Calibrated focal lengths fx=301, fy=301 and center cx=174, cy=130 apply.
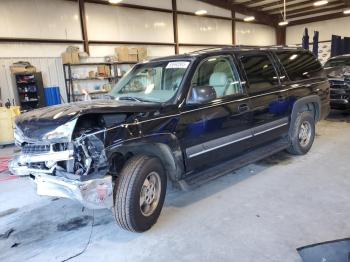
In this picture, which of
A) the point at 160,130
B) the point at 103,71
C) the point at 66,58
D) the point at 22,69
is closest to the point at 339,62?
the point at 103,71

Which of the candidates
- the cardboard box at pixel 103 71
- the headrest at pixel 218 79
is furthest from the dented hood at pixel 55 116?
the cardboard box at pixel 103 71

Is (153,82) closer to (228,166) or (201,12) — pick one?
(228,166)

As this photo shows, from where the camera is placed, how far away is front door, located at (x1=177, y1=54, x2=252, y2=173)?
298cm

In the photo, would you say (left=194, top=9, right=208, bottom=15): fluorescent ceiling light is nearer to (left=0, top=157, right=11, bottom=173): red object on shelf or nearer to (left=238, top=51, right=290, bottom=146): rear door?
(left=238, top=51, right=290, bottom=146): rear door

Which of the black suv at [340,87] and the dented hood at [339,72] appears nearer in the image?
the black suv at [340,87]

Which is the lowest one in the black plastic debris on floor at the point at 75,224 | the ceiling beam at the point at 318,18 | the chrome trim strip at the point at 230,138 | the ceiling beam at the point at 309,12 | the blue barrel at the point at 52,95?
the black plastic debris on floor at the point at 75,224

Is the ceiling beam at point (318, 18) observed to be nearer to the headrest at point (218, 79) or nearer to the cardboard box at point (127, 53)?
the cardboard box at point (127, 53)

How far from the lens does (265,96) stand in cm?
378

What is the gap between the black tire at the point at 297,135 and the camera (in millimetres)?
4457

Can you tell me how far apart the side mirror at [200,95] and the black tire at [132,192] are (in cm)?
72

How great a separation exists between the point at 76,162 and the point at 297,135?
3.37m

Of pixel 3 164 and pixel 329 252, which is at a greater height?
pixel 329 252

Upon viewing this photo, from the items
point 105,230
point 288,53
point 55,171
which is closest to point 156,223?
point 105,230

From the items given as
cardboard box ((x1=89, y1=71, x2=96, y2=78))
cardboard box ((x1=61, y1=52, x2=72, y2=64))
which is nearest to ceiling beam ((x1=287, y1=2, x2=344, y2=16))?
cardboard box ((x1=89, y1=71, x2=96, y2=78))
